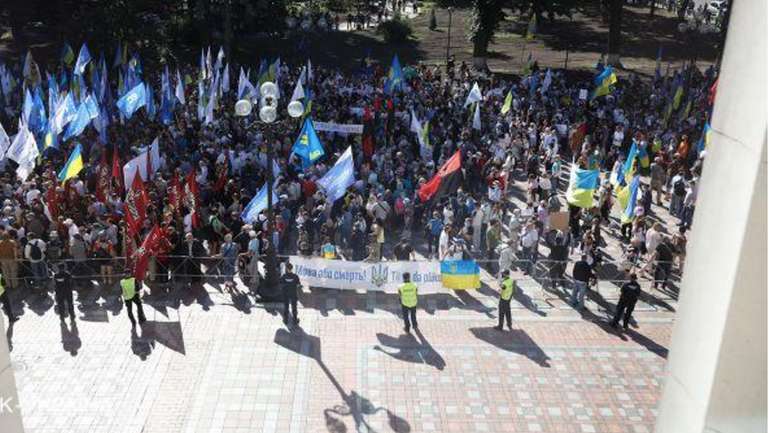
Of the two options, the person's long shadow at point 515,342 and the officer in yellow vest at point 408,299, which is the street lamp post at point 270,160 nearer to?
the officer in yellow vest at point 408,299

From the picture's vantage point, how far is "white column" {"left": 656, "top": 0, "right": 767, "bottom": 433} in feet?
13.7

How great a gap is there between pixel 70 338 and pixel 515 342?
8.70 meters

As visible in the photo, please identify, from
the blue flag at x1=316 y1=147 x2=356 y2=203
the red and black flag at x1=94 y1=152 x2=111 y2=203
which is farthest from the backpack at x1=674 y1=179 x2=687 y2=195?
the red and black flag at x1=94 y1=152 x2=111 y2=203

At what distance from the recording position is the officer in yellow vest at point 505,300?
1406 centimetres

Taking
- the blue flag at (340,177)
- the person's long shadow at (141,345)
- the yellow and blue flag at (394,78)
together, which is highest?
the yellow and blue flag at (394,78)

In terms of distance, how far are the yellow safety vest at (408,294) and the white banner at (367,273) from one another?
1586 millimetres

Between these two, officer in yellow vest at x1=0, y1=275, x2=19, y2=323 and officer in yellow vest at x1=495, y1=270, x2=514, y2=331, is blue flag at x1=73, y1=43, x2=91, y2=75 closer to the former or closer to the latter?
officer in yellow vest at x1=0, y1=275, x2=19, y2=323

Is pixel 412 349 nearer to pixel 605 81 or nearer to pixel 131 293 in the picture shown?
pixel 131 293

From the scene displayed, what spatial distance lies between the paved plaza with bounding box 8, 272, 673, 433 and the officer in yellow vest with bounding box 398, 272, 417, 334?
304mm

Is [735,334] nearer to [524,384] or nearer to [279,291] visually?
[524,384]

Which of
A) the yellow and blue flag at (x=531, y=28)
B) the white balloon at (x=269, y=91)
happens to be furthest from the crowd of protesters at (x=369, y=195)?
the yellow and blue flag at (x=531, y=28)

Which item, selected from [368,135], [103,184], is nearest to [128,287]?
[103,184]

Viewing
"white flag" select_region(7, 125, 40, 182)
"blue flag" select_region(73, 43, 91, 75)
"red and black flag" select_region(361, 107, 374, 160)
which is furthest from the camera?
"blue flag" select_region(73, 43, 91, 75)

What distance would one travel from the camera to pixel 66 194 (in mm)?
18594
